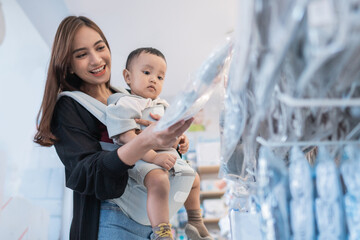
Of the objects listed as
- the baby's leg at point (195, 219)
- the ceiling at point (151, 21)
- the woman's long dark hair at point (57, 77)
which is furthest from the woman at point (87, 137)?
the ceiling at point (151, 21)

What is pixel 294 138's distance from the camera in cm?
51

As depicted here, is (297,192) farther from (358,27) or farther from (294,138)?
(358,27)

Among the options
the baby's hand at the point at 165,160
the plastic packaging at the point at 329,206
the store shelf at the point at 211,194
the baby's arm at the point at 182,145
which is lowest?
the plastic packaging at the point at 329,206

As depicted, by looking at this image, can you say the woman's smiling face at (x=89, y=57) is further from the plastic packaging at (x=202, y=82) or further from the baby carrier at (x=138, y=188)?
the plastic packaging at (x=202, y=82)

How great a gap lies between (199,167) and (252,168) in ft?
11.0

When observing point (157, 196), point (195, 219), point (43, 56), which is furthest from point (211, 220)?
point (157, 196)

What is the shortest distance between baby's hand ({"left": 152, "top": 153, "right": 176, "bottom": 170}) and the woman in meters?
0.14

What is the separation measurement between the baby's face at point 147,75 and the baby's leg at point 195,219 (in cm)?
41

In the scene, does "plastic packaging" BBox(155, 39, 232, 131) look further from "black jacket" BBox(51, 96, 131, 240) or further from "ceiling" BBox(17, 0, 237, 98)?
"ceiling" BBox(17, 0, 237, 98)

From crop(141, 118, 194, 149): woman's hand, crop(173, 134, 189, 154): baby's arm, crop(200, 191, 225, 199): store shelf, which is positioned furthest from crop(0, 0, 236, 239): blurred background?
crop(200, 191, 225, 199): store shelf

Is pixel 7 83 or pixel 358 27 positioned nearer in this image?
pixel 358 27

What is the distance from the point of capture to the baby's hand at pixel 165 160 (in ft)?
3.55

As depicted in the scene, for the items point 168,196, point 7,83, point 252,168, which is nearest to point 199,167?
point 7,83

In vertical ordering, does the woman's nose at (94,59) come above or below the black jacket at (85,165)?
above
